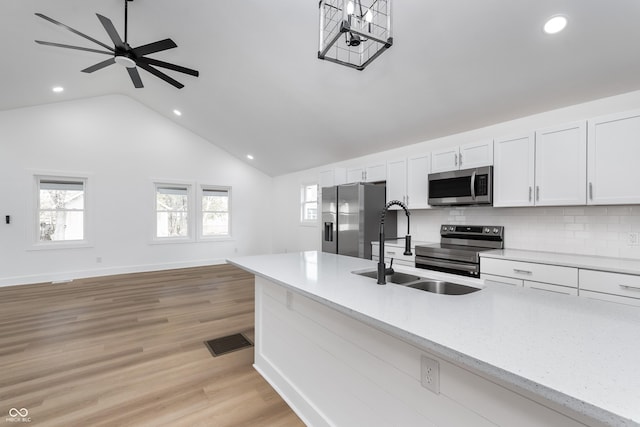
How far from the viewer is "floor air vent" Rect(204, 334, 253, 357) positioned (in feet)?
9.02

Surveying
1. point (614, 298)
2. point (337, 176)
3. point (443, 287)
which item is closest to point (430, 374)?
point (443, 287)

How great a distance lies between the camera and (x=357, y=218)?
14.8 feet

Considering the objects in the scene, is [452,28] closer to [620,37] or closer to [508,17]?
[508,17]

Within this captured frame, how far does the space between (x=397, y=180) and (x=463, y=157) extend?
1.00m

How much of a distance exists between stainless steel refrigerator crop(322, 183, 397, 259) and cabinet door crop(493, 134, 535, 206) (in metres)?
1.66

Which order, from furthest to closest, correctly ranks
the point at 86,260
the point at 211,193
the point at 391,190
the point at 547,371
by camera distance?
the point at 211,193 → the point at 86,260 → the point at 391,190 → the point at 547,371

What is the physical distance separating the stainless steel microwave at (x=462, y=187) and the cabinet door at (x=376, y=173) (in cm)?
87

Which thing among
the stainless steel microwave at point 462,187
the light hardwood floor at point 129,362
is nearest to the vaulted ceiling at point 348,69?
the stainless steel microwave at point 462,187

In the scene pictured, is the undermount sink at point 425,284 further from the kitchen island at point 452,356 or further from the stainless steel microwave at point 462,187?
the stainless steel microwave at point 462,187

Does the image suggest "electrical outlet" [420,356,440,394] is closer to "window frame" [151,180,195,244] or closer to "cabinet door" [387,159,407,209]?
"cabinet door" [387,159,407,209]

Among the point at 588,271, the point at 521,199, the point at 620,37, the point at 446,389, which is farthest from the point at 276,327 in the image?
the point at 620,37

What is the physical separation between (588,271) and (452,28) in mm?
2262

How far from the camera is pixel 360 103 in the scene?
379 cm

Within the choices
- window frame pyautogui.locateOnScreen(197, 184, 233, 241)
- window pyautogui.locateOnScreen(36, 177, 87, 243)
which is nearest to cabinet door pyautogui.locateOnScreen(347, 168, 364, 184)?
window frame pyautogui.locateOnScreen(197, 184, 233, 241)
